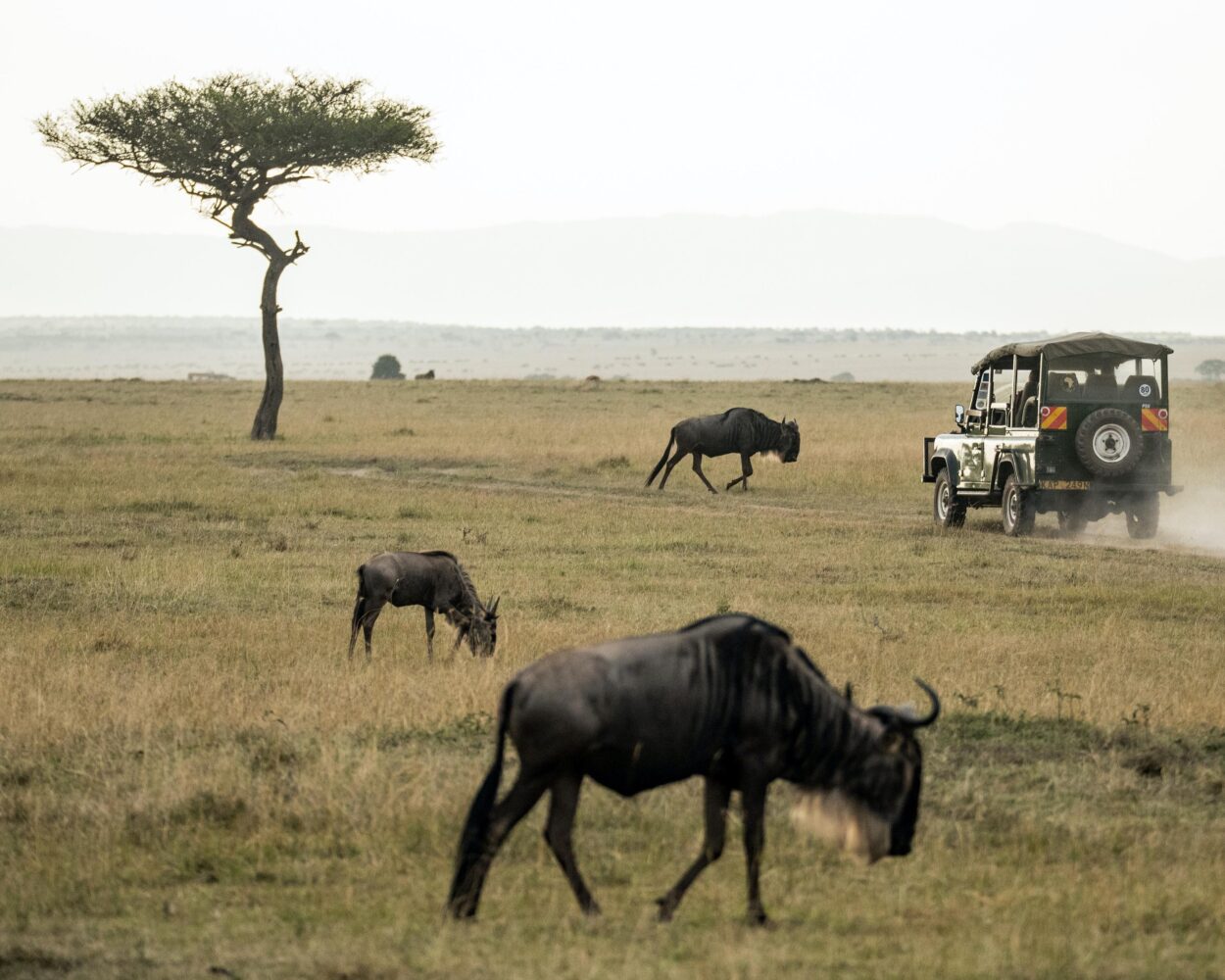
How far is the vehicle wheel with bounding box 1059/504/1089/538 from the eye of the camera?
22.4 metres

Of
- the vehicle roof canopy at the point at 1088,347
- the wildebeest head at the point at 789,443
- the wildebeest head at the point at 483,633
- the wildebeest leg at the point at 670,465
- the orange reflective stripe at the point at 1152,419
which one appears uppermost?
the vehicle roof canopy at the point at 1088,347

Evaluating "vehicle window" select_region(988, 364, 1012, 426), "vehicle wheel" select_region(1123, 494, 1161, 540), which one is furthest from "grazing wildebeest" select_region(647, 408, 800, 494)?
"vehicle wheel" select_region(1123, 494, 1161, 540)

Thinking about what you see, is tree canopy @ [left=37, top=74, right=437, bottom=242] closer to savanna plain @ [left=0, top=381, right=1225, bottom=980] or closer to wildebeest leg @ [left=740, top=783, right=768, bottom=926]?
savanna plain @ [left=0, top=381, right=1225, bottom=980]

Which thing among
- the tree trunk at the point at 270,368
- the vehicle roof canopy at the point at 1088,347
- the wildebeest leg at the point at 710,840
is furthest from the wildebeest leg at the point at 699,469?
the wildebeest leg at the point at 710,840

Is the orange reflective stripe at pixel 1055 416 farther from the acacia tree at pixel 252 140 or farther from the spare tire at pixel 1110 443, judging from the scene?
the acacia tree at pixel 252 140

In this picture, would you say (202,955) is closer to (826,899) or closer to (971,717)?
(826,899)

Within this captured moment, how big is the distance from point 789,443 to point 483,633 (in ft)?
58.3

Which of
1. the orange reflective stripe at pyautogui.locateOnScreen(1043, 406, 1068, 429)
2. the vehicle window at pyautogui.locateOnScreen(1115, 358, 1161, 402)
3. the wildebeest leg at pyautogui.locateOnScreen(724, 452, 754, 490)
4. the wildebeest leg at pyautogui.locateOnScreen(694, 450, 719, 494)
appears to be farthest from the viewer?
the wildebeest leg at pyautogui.locateOnScreen(724, 452, 754, 490)

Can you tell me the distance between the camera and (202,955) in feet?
20.7

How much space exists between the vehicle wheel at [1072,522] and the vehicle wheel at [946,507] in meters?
1.35

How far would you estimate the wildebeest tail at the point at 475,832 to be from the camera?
6422 mm

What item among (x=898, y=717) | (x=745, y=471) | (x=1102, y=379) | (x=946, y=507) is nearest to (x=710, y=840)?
(x=898, y=717)

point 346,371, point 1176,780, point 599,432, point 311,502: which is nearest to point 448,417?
point 599,432

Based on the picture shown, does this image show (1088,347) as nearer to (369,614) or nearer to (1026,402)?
(1026,402)
